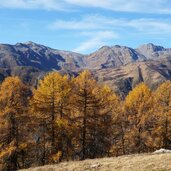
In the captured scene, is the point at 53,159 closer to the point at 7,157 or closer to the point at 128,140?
the point at 7,157

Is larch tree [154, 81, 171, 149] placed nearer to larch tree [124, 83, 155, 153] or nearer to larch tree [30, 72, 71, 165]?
larch tree [124, 83, 155, 153]

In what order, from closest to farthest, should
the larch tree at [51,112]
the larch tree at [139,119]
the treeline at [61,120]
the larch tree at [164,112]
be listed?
1. the treeline at [61,120]
2. the larch tree at [51,112]
3. the larch tree at [139,119]
4. the larch tree at [164,112]

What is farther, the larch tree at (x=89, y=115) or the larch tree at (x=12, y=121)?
the larch tree at (x=89, y=115)

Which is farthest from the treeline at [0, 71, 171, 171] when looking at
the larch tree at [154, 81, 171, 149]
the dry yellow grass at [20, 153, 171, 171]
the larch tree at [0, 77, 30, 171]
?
the dry yellow grass at [20, 153, 171, 171]

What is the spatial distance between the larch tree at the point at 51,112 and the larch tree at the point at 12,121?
205 cm

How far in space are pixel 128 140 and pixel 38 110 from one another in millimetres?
16996

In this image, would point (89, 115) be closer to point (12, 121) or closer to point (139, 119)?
point (12, 121)

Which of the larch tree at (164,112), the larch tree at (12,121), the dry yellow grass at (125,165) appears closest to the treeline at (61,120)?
the larch tree at (12,121)

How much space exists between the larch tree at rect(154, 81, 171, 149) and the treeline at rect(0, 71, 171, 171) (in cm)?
138

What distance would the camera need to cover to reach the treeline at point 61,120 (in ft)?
139

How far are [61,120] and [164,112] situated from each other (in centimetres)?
1967

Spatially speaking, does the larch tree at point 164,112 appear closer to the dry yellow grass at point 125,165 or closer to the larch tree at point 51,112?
the larch tree at point 51,112

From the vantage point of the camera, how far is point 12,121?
4241 centimetres

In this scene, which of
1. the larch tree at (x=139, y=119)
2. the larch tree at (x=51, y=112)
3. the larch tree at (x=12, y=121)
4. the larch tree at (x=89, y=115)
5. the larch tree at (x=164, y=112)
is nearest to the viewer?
the larch tree at (x=12, y=121)
